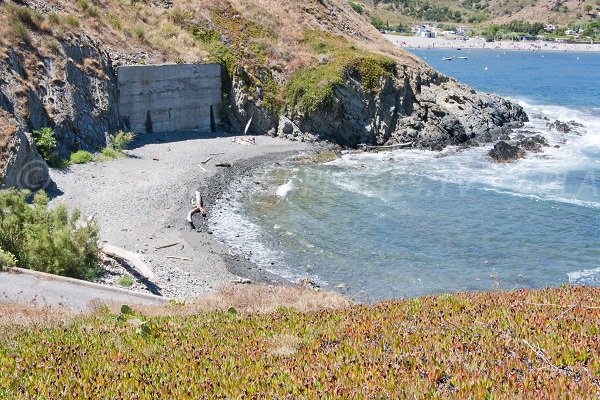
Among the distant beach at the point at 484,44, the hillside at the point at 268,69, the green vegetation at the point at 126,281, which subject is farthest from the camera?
the distant beach at the point at 484,44

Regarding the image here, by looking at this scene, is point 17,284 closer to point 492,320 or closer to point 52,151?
point 492,320

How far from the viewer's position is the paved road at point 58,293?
15.8m

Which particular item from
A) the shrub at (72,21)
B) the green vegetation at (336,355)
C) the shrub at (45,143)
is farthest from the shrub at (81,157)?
the green vegetation at (336,355)

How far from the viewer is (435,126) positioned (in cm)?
5231

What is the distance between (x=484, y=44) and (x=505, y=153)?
156 m

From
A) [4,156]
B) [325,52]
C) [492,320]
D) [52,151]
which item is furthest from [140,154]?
[492,320]

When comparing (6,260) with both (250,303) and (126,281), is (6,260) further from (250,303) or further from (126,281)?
(250,303)

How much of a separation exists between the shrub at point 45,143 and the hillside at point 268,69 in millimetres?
3541

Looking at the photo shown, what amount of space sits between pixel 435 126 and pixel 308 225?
79.3ft

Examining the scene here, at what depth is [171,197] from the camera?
1352 inches

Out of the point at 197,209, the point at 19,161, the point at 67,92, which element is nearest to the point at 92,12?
the point at 67,92

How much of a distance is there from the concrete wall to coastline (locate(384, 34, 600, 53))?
447ft

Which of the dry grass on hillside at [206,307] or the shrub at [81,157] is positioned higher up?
the dry grass on hillside at [206,307]

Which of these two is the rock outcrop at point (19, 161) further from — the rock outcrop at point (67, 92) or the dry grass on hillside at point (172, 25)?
the dry grass on hillside at point (172, 25)
